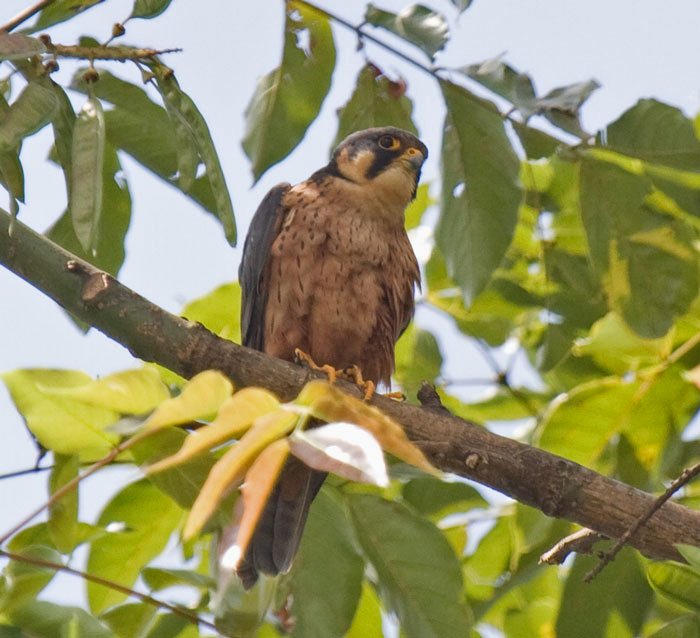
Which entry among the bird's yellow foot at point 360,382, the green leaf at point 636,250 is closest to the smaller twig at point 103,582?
the bird's yellow foot at point 360,382

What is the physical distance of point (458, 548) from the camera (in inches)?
150

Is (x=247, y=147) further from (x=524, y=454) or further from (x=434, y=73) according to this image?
(x=524, y=454)

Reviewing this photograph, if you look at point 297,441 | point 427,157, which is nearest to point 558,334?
point 427,157

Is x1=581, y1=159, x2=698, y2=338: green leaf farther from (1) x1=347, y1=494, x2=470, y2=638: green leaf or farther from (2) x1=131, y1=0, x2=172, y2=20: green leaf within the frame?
(2) x1=131, y1=0, x2=172, y2=20: green leaf

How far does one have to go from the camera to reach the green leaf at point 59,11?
252 centimetres

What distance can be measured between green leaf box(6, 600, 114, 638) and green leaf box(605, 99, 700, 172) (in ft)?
6.21

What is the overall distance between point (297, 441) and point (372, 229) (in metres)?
2.70

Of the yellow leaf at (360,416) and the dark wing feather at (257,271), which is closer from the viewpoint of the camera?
the yellow leaf at (360,416)

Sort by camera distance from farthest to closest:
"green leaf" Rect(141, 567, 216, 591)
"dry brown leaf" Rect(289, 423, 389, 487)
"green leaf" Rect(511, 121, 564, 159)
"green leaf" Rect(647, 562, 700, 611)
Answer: "green leaf" Rect(511, 121, 564, 159), "green leaf" Rect(647, 562, 700, 611), "green leaf" Rect(141, 567, 216, 591), "dry brown leaf" Rect(289, 423, 389, 487)

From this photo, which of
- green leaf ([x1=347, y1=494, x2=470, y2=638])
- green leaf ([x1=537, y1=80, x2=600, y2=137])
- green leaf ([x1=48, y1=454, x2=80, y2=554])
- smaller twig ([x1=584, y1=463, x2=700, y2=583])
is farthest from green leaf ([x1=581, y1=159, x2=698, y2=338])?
green leaf ([x1=48, y1=454, x2=80, y2=554])

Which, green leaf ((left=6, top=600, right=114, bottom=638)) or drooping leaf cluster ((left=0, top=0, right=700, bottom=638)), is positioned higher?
drooping leaf cluster ((left=0, top=0, right=700, bottom=638))

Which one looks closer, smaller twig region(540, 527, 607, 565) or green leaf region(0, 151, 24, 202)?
green leaf region(0, 151, 24, 202)

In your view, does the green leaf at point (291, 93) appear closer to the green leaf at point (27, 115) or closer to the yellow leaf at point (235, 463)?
the green leaf at point (27, 115)

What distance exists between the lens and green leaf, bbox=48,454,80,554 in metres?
2.22
